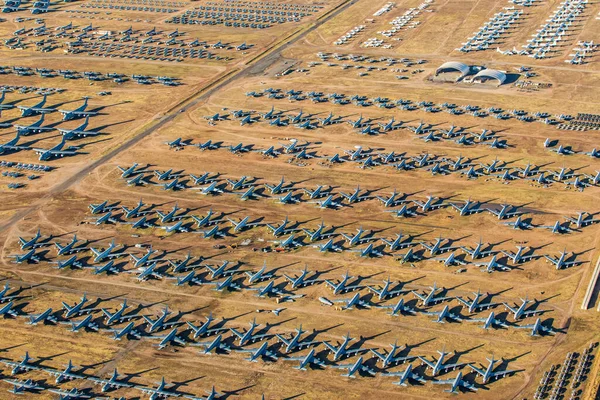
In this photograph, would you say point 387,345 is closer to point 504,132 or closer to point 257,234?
point 257,234

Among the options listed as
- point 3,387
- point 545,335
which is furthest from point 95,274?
point 545,335

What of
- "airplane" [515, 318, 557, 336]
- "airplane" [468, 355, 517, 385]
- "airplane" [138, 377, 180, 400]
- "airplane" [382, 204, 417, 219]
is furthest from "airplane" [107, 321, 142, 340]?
"airplane" [515, 318, 557, 336]

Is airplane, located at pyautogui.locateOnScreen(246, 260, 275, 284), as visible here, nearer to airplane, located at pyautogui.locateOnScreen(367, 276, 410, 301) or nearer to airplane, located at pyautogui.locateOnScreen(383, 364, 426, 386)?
airplane, located at pyautogui.locateOnScreen(367, 276, 410, 301)

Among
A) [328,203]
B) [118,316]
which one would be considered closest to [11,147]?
[118,316]

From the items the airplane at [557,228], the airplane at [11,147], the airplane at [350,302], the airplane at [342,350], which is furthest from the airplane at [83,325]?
the airplane at [557,228]

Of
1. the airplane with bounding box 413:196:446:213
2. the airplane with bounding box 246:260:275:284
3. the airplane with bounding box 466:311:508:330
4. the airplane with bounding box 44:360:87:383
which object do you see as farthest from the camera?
the airplane with bounding box 413:196:446:213

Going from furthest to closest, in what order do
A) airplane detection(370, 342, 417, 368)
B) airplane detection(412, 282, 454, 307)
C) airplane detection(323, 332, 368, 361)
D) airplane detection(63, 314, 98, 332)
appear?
airplane detection(412, 282, 454, 307) < airplane detection(63, 314, 98, 332) < airplane detection(323, 332, 368, 361) < airplane detection(370, 342, 417, 368)

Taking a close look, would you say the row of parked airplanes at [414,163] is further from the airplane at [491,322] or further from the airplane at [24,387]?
the airplane at [24,387]
